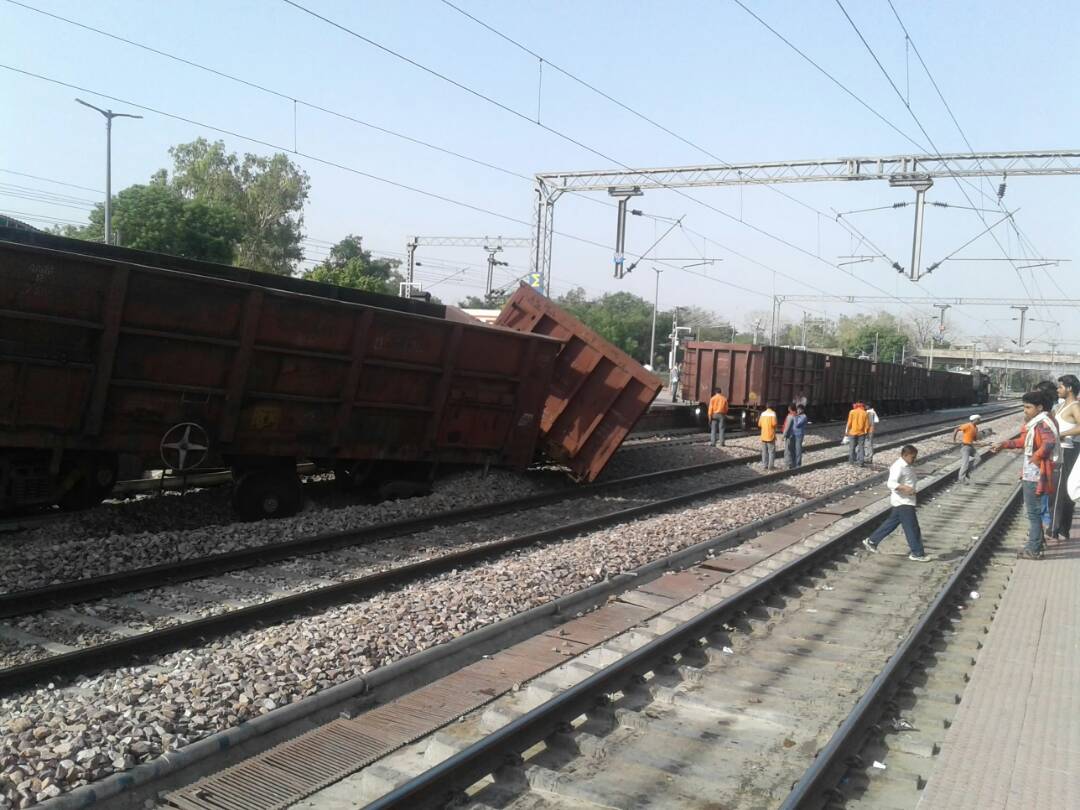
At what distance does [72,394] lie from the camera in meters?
8.45

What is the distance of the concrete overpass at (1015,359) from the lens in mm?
111500

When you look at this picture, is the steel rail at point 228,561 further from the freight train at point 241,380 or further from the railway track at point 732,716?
the railway track at point 732,716

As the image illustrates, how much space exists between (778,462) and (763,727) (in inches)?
645

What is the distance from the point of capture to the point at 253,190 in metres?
60.6

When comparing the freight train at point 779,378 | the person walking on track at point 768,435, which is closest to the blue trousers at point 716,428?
the freight train at point 779,378

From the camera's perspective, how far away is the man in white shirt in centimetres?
981

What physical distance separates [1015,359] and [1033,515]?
4794 inches

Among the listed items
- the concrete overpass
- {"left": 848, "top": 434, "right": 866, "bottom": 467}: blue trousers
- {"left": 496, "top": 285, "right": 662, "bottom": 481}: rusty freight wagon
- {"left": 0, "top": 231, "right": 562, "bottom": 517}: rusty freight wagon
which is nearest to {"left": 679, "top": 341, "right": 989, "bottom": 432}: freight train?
{"left": 848, "top": 434, "right": 866, "bottom": 467}: blue trousers

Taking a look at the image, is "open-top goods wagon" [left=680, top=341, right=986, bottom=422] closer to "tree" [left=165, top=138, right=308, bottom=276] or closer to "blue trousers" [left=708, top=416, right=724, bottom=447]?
"blue trousers" [left=708, top=416, right=724, bottom=447]

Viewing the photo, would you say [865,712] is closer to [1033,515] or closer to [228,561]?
[228,561]

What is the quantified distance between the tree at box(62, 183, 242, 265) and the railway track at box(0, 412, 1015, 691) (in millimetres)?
36635

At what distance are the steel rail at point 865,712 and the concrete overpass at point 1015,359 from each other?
110m

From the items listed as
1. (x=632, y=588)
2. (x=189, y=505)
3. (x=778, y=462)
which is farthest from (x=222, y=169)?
(x=632, y=588)

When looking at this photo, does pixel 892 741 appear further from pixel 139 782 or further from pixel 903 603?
pixel 139 782
